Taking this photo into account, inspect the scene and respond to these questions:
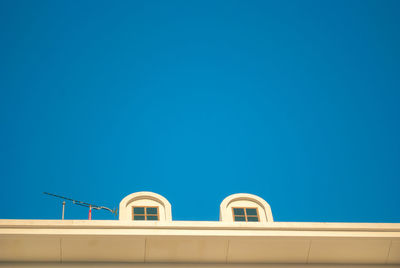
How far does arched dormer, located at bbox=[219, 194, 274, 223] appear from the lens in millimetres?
16906

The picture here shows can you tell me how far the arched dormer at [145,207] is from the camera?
54.4ft

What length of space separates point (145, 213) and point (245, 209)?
9.97ft

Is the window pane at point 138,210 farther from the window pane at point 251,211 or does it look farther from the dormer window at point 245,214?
the window pane at point 251,211

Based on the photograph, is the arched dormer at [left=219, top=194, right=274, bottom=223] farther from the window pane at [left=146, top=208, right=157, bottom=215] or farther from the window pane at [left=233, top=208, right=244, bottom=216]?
the window pane at [left=146, top=208, right=157, bottom=215]

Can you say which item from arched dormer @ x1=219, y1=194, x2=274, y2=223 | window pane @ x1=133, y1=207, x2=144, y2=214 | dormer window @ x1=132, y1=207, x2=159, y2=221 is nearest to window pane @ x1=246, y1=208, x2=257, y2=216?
arched dormer @ x1=219, y1=194, x2=274, y2=223

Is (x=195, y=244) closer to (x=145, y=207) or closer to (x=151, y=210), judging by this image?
(x=151, y=210)

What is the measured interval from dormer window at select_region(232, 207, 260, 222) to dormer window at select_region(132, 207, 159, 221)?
2.37m

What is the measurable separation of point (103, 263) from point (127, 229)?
117 cm

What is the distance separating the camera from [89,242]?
1494cm

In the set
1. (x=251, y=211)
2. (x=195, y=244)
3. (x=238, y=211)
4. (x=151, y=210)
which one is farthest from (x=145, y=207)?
(x=251, y=211)

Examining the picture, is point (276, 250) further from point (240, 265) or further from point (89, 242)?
point (89, 242)

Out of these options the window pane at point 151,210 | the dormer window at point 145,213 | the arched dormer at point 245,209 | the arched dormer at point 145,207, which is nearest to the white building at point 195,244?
the arched dormer at point 145,207

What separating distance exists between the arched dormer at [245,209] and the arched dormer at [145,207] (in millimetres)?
1710

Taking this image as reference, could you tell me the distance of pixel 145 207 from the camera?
17.0m
